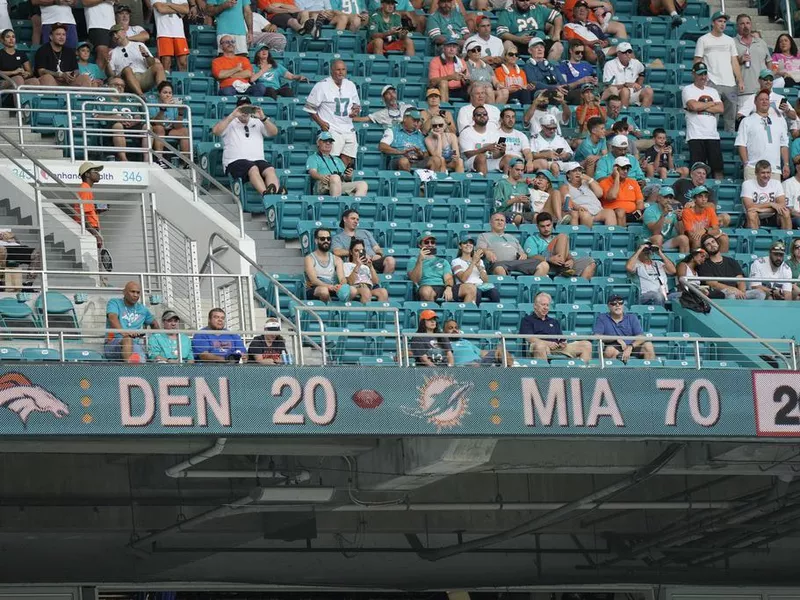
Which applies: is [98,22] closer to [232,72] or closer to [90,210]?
[232,72]

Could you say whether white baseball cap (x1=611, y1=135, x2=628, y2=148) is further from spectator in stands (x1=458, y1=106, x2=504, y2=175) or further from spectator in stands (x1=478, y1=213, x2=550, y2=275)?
spectator in stands (x1=478, y1=213, x2=550, y2=275)

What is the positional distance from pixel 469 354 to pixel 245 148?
425cm

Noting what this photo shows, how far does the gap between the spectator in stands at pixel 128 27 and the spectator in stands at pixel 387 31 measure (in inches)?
123

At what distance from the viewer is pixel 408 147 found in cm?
2055

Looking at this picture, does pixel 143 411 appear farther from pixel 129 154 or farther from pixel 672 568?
pixel 672 568

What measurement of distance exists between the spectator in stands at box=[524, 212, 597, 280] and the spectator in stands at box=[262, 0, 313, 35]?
455cm

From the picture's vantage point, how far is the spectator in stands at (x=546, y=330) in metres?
17.0

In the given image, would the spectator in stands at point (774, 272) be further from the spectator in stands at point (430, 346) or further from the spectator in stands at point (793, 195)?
the spectator in stands at point (430, 346)

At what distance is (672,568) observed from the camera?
20.8m

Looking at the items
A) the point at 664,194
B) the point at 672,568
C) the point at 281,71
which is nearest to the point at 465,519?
the point at 672,568

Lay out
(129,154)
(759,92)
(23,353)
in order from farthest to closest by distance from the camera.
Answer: (759,92) < (129,154) < (23,353)

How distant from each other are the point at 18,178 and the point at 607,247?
6610 millimetres

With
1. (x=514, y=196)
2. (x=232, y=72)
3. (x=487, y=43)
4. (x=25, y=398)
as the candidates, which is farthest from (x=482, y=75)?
(x=25, y=398)

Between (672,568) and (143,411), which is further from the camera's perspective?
(672,568)
